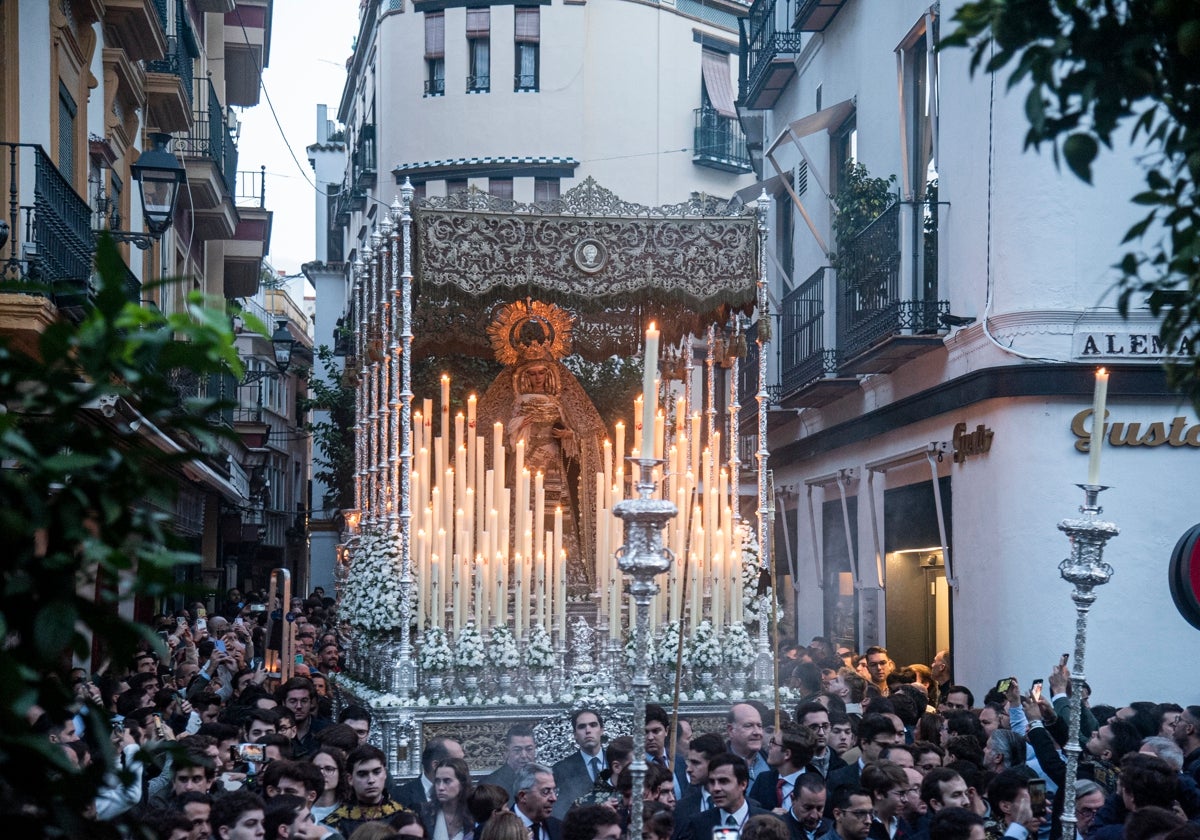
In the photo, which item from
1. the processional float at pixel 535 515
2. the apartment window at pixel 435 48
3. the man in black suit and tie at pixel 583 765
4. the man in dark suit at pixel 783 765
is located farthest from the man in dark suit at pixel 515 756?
the apartment window at pixel 435 48

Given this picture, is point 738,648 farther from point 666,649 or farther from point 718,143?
point 718,143

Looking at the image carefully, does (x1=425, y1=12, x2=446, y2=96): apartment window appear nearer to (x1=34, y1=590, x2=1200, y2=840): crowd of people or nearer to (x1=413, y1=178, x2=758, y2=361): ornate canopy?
(x1=413, y1=178, x2=758, y2=361): ornate canopy

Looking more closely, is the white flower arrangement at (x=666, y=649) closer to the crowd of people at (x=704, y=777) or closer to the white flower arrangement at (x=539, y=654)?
the white flower arrangement at (x=539, y=654)

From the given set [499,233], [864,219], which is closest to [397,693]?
[499,233]

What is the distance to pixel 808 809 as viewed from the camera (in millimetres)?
7156

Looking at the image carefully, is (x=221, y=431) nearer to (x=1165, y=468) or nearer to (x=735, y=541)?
(x=735, y=541)

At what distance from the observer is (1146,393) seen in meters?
12.9

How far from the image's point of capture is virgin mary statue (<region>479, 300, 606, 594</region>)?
590 inches

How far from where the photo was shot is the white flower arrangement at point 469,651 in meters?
11.8

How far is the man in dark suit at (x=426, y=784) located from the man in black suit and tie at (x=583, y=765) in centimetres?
81

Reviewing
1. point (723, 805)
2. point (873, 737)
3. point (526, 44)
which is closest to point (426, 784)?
point (723, 805)

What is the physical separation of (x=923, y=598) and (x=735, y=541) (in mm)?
5305

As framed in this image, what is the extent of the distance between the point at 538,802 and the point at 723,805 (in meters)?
0.86

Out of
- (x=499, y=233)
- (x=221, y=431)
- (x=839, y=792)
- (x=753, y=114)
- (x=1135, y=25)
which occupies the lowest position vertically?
(x=839, y=792)
